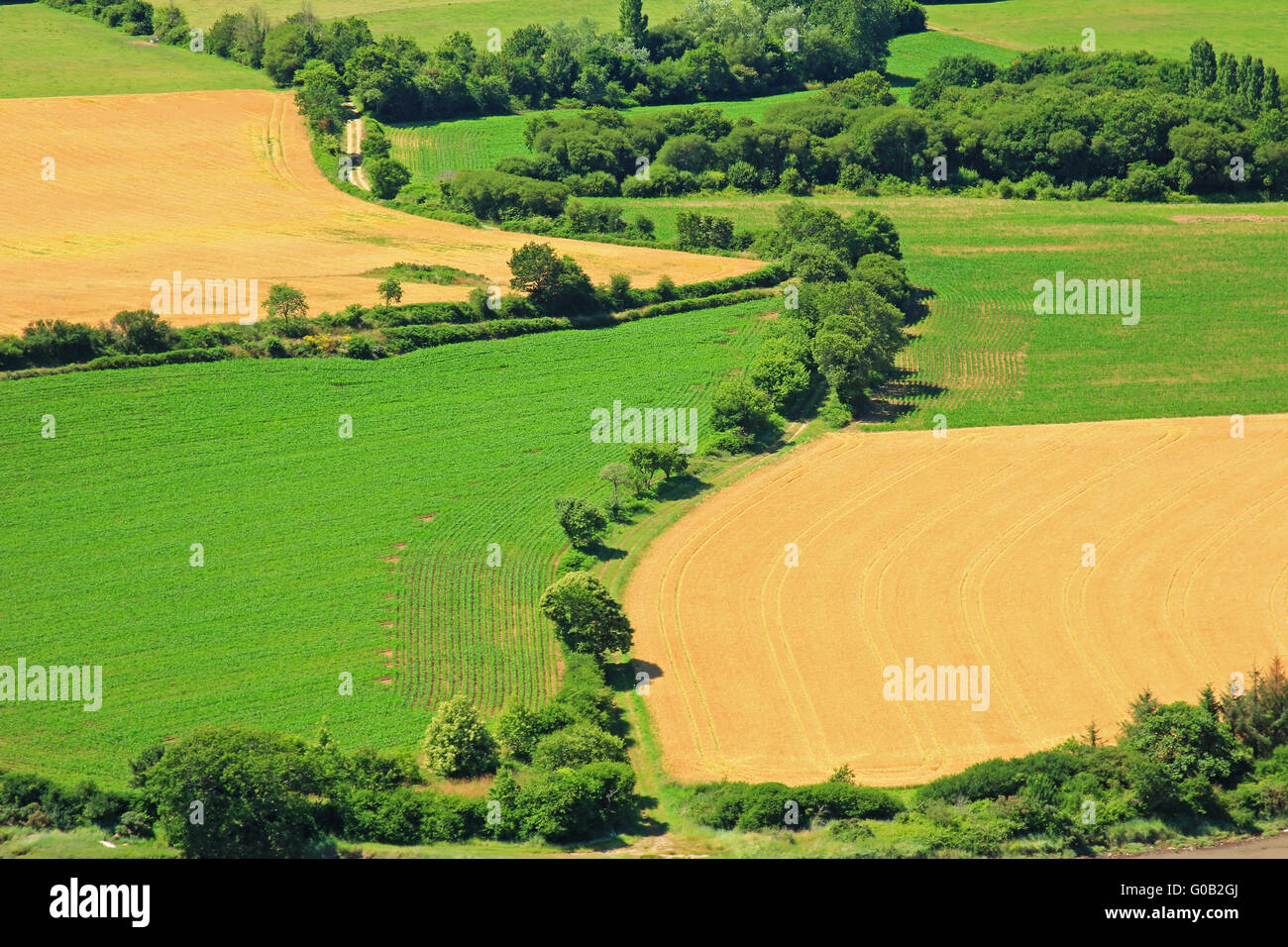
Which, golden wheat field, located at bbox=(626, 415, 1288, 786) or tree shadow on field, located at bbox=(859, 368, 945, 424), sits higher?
tree shadow on field, located at bbox=(859, 368, 945, 424)

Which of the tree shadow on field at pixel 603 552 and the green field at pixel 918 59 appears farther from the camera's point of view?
the green field at pixel 918 59

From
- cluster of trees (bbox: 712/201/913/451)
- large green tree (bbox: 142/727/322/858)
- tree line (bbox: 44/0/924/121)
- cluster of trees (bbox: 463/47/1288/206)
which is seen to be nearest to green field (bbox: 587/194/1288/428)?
cluster of trees (bbox: 712/201/913/451)

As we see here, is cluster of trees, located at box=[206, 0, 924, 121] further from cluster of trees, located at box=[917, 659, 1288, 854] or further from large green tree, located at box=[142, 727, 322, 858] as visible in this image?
cluster of trees, located at box=[917, 659, 1288, 854]

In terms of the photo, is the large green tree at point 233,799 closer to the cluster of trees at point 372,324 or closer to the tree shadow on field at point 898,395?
the cluster of trees at point 372,324

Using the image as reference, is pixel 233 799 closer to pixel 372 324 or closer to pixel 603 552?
pixel 603 552

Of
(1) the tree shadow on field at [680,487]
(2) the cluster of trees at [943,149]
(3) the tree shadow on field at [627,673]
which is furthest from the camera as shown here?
(2) the cluster of trees at [943,149]

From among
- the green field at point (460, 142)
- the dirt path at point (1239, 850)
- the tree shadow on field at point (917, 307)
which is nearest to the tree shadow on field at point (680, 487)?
the tree shadow on field at point (917, 307)
